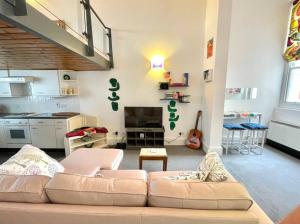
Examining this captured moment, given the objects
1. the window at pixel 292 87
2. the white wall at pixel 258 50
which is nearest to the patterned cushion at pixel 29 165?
the white wall at pixel 258 50

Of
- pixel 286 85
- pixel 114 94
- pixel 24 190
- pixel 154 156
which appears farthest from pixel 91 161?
pixel 286 85

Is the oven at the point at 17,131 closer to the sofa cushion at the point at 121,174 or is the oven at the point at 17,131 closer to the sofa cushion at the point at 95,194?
the sofa cushion at the point at 121,174

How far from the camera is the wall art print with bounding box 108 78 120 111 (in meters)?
4.25

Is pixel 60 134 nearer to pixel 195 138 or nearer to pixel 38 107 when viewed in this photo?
pixel 38 107

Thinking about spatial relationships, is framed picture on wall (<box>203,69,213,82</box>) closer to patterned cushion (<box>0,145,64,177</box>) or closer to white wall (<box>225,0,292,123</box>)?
white wall (<box>225,0,292,123</box>)

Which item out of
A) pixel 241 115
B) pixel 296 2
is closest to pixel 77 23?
pixel 241 115

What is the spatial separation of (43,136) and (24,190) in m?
3.12

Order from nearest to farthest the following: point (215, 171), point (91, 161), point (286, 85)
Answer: point (215, 171)
point (91, 161)
point (286, 85)

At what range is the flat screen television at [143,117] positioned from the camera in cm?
416

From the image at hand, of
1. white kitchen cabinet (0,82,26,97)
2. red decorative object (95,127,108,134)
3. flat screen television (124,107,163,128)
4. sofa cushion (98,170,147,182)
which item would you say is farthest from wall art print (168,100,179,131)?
white kitchen cabinet (0,82,26,97)

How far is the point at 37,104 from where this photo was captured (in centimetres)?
427

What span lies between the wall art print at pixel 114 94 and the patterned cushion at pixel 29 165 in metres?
2.58

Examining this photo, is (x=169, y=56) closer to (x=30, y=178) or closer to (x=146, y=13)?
(x=146, y=13)

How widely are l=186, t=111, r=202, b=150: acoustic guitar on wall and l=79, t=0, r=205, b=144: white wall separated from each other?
0.16 m
